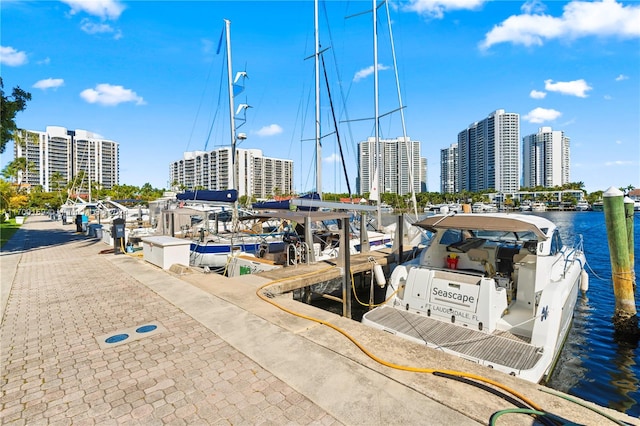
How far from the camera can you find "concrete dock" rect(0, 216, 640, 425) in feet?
10.1

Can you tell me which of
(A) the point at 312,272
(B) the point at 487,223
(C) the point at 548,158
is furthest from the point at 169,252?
(C) the point at 548,158

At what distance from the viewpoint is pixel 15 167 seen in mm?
50594

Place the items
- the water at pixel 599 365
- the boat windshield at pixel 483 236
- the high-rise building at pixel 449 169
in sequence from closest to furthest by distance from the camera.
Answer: the water at pixel 599 365 → the boat windshield at pixel 483 236 → the high-rise building at pixel 449 169

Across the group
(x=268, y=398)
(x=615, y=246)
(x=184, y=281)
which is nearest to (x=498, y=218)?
(x=615, y=246)

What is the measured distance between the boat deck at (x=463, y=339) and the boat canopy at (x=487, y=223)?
2080mm

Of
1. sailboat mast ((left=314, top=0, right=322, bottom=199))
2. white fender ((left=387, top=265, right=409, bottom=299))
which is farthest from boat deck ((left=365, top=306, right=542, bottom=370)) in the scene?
sailboat mast ((left=314, top=0, right=322, bottom=199))

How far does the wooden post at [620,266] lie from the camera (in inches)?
333

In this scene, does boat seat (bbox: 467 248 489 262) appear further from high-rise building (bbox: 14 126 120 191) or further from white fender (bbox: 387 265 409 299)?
high-rise building (bbox: 14 126 120 191)

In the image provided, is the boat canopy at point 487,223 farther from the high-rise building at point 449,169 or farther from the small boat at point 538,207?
the small boat at point 538,207

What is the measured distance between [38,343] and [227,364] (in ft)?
10.4

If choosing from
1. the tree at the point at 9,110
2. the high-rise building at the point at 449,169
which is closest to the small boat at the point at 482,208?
the tree at the point at 9,110

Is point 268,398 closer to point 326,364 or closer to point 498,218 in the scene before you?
point 326,364

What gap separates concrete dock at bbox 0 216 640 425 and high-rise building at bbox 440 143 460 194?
11015 centimetres

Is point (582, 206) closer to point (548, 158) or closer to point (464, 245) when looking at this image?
point (548, 158)
